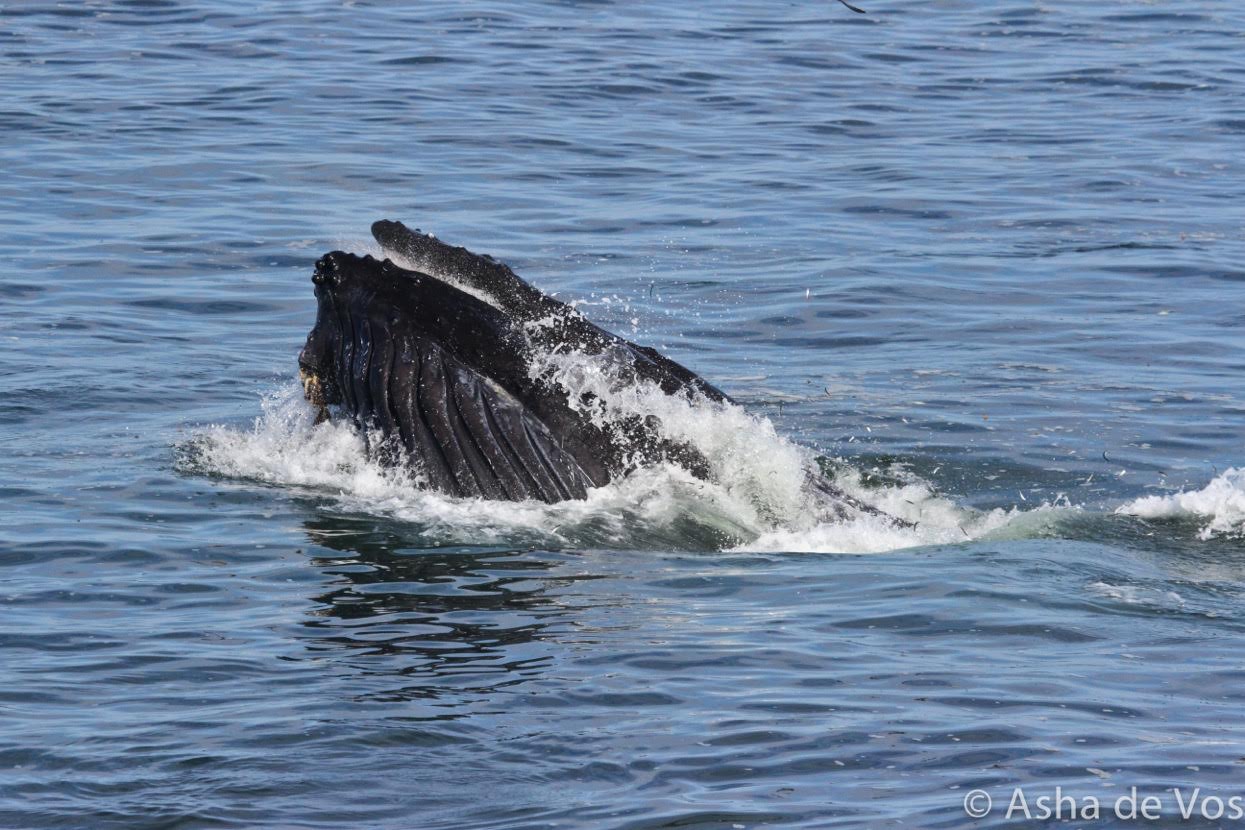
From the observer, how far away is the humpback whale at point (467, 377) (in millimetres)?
10234

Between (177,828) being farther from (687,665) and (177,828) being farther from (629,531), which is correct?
(629,531)

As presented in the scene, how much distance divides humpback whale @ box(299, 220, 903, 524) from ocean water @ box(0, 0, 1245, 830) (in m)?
0.17

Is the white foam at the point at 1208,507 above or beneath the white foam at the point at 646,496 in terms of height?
beneath

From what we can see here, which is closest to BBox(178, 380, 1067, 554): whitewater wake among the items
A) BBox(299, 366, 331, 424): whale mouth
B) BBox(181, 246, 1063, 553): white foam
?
BBox(181, 246, 1063, 553): white foam

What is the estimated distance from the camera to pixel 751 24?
32.1 meters

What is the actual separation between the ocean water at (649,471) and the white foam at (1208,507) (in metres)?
0.03

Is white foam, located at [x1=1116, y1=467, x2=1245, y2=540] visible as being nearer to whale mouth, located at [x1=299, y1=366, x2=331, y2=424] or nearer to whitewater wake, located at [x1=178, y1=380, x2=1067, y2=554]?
whitewater wake, located at [x1=178, y1=380, x2=1067, y2=554]

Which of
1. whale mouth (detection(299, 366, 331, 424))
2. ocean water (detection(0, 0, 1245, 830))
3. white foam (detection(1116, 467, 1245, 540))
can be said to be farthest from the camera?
white foam (detection(1116, 467, 1245, 540))

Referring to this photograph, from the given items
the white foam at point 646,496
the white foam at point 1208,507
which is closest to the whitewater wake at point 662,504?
the white foam at point 646,496

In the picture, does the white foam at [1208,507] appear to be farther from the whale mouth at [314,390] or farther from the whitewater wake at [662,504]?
the whale mouth at [314,390]

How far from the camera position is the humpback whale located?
10.2m

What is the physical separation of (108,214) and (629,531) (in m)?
10.8

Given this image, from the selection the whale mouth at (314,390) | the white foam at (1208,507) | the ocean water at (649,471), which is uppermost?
the whale mouth at (314,390)

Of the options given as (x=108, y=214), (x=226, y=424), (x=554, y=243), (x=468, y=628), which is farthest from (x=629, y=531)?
(x=108, y=214)
